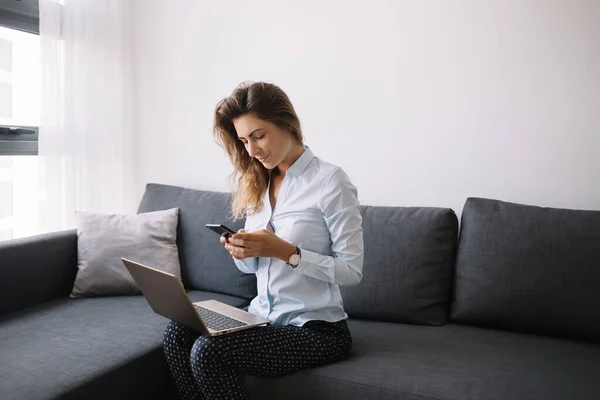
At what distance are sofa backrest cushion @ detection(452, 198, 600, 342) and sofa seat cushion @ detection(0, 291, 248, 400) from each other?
1.10 m

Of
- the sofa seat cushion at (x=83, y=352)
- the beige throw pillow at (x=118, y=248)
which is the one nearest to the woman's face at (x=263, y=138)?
the sofa seat cushion at (x=83, y=352)

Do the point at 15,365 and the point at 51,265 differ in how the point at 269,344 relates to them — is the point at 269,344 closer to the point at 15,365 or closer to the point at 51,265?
the point at 15,365

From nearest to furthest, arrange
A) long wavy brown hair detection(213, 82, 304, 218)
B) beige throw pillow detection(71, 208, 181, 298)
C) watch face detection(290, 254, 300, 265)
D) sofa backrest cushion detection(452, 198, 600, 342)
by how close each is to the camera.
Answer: watch face detection(290, 254, 300, 265) → long wavy brown hair detection(213, 82, 304, 218) → sofa backrest cushion detection(452, 198, 600, 342) → beige throw pillow detection(71, 208, 181, 298)

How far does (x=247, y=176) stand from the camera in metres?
2.08

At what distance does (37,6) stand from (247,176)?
145 cm

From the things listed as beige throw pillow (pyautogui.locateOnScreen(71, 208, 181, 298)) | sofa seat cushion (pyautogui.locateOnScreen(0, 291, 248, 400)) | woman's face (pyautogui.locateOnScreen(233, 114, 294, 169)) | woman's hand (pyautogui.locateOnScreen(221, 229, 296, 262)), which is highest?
woman's face (pyautogui.locateOnScreen(233, 114, 294, 169))

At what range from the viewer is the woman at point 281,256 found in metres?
1.71

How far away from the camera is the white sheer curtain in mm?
2709

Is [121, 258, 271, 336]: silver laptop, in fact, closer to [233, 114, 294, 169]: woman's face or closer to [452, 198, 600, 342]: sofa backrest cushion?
[233, 114, 294, 169]: woman's face

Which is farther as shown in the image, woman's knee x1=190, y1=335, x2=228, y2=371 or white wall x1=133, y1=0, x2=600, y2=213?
white wall x1=133, y1=0, x2=600, y2=213

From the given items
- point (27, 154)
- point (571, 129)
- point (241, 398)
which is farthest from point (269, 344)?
point (27, 154)

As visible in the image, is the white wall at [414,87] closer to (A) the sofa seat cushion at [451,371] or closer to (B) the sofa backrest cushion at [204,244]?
(B) the sofa backrest cushion at [204,244]

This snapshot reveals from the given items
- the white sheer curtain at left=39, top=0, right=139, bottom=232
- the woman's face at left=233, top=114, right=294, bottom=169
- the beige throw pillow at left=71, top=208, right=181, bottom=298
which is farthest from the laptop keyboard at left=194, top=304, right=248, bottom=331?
the white sheer curtain at left=39, top=0, right=139, bottom=232

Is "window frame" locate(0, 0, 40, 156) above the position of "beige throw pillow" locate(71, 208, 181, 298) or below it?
above
